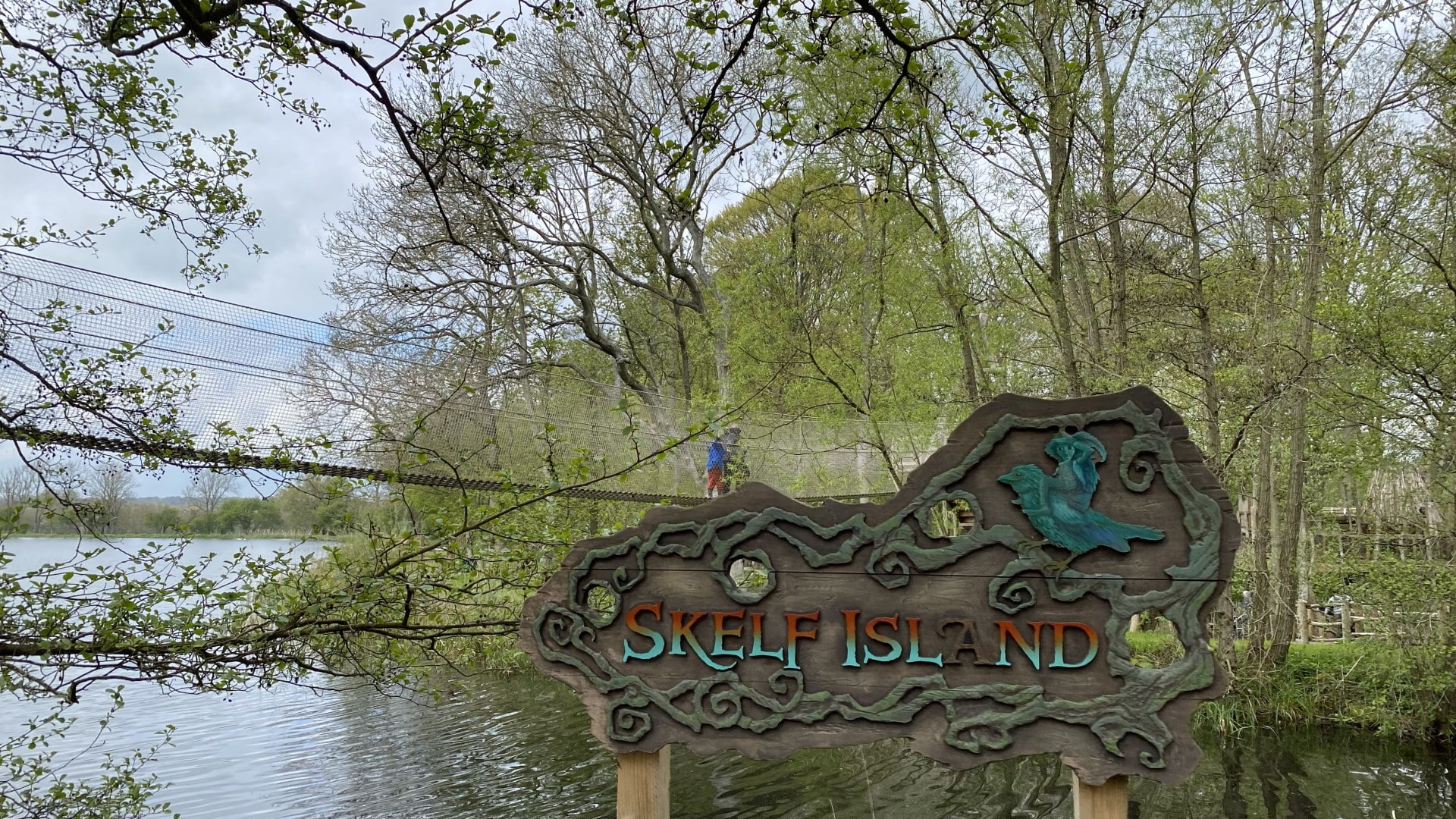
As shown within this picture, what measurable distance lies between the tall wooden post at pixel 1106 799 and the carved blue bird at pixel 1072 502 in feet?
2.04

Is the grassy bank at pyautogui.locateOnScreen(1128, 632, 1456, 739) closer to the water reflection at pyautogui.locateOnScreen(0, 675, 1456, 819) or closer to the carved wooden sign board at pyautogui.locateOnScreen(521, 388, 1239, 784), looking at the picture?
the water reflection at pyautogui.locateOnScreen(0, 675, 1456, 819)

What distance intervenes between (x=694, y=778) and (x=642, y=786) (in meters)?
2.97

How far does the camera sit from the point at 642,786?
273cm

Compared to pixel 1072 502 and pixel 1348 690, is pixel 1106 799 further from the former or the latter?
Answer: pixel 1348 690

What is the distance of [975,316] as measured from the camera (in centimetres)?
714

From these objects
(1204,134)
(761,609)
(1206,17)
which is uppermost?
(1206,17)

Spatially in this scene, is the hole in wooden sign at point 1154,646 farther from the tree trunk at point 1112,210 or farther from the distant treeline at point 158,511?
the distant treeline at point 158,511

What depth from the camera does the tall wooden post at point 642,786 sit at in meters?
2.72

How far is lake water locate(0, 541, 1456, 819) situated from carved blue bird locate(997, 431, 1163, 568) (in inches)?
112

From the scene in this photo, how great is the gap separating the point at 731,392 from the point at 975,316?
3.35 metres

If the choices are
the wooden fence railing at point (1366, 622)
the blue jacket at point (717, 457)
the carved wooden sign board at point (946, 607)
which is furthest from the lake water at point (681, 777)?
the carved wooden sign board at point (946, 607)

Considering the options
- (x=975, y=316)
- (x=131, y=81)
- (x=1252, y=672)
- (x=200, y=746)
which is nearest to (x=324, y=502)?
(x=131, y=81)

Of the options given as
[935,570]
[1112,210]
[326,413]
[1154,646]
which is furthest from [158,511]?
[1154,646]

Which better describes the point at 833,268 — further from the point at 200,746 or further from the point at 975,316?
the point at 200,746
